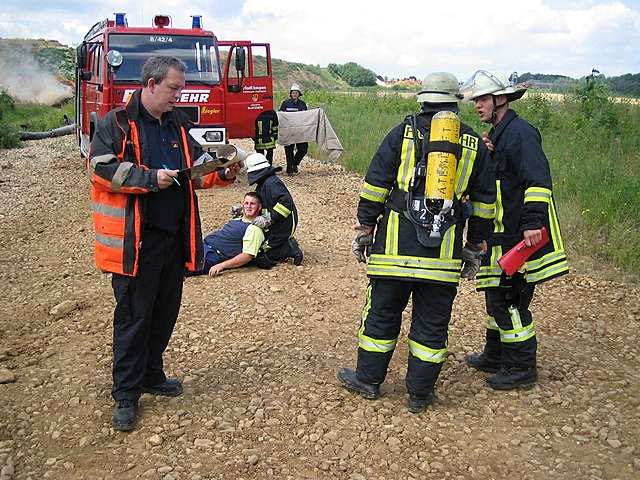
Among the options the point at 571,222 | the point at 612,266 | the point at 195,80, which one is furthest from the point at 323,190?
the point at 612,266

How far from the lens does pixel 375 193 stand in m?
3.90

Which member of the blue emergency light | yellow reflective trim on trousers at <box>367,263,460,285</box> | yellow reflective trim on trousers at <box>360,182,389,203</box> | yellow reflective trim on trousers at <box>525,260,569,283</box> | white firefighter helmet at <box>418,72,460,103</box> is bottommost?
yellow reflective trim on trousers at <box>525,260,569,283</box>

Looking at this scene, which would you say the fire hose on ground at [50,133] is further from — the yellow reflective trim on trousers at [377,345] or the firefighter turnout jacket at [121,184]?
the yellow reflective trim on trousers at [377,345]

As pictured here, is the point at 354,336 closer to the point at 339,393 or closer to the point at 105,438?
the point at 339,393

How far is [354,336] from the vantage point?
5336 mm

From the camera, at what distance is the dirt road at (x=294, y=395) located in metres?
A: 3.58

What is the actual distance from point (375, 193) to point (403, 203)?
0.17 meters

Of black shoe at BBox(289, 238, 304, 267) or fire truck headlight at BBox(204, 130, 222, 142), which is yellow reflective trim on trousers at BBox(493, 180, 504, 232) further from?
fire truck headlight at BBox(204, 130, 222, 142)

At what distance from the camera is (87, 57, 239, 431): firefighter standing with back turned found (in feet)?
11.8

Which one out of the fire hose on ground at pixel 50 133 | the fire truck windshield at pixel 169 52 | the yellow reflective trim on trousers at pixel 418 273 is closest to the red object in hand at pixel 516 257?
the yellow reflective trim on trousers at pixel 418 273

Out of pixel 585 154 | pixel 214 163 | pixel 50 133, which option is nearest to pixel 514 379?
pixel 214 163

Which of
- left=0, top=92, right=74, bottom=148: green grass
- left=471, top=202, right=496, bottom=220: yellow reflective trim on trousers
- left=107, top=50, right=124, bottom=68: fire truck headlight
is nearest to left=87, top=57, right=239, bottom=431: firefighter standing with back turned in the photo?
left=471, top=202, right=496, bottom=220: yellow reflective trim on trousers

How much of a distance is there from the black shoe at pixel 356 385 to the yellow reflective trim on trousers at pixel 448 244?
975 mm

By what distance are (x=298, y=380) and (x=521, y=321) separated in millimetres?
1512
